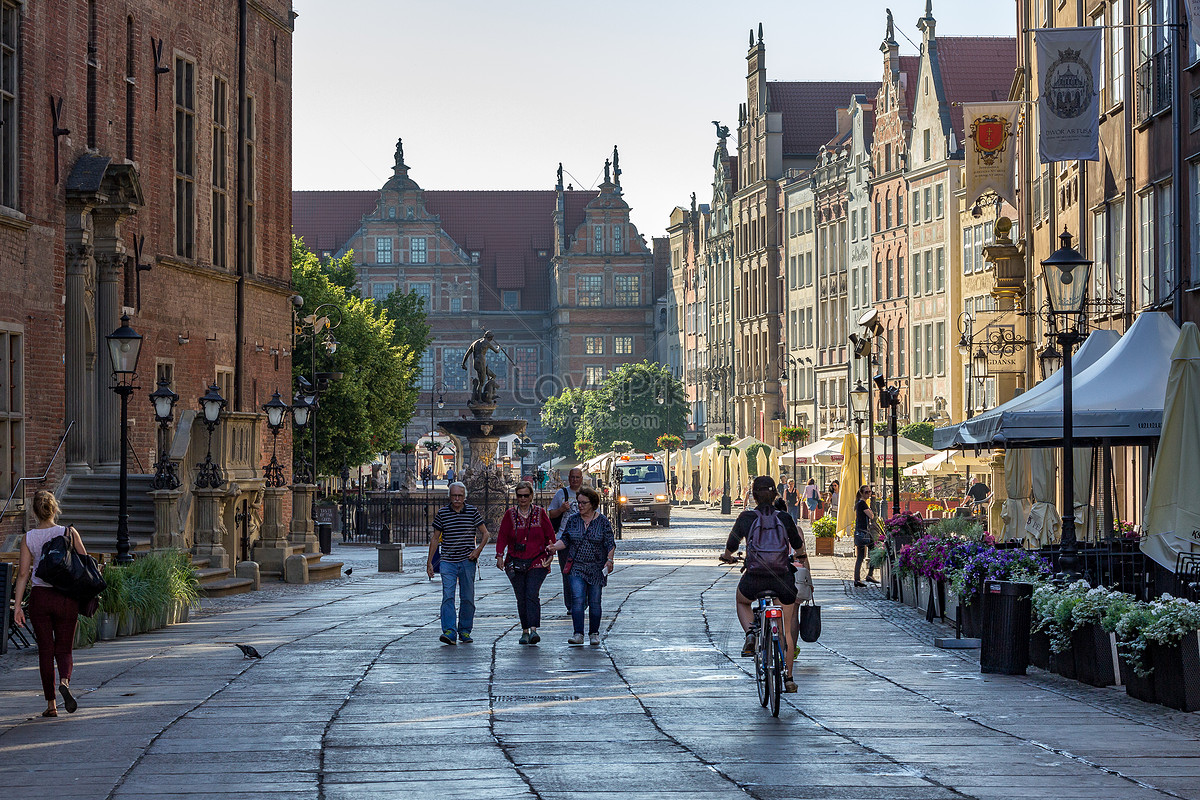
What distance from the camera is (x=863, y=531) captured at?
3284 centimetres

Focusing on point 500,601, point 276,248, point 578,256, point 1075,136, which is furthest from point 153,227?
point 578,256

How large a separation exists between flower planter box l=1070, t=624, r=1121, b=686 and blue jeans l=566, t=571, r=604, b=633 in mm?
4998

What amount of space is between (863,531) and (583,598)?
15.7m

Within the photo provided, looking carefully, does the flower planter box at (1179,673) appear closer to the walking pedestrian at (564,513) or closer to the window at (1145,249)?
the walking pedestrian at (564,513)

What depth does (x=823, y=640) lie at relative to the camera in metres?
19.0

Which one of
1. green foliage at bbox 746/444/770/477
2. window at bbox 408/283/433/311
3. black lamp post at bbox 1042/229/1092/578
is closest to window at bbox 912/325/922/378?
green foliage at bbox 746/444/770/477

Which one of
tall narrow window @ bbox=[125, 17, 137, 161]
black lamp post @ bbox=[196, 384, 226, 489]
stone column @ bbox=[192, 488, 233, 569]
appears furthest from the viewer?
tall narrow window @ bbox=[125, 17, 137, 161]

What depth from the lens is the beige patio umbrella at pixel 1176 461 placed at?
642 inches

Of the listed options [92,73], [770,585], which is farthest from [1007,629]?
[92,73]

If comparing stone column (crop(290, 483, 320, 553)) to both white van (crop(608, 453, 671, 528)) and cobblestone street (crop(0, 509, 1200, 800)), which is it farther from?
white van (crop(608, 453, 671, 528))

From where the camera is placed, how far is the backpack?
1327 cm

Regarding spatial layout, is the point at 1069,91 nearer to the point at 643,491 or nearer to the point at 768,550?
the point at 768,550

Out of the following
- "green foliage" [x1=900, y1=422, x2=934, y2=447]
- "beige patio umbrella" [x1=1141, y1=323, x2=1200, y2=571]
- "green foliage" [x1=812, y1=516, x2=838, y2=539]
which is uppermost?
"green foliage" [x1=900, y1=422, x2=934, y2=447]

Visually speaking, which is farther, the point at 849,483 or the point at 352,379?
the point at 352,379
